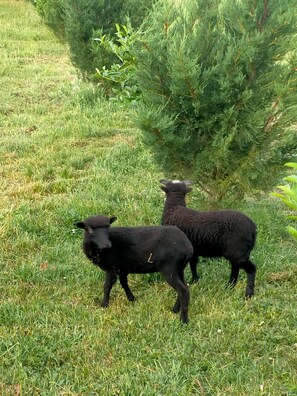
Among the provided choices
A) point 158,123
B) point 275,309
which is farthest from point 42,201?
point 275,309

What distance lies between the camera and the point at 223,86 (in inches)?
225

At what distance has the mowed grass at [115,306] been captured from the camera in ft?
12.1

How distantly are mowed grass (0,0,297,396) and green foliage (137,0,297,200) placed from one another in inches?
22.9

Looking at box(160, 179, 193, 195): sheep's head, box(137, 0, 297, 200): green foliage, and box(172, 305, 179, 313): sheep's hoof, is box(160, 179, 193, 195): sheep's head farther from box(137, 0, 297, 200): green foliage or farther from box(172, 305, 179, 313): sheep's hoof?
box(172, 305, 179, 313): sheep's hoof

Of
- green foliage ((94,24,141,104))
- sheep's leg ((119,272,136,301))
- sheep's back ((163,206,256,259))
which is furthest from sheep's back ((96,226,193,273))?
green foliage ((94,24,141,104))

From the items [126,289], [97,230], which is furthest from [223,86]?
[126,289]

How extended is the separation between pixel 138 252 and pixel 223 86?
2.20 m

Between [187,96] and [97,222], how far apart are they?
2012mm

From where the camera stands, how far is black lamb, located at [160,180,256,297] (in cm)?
489

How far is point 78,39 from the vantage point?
39.9 feet

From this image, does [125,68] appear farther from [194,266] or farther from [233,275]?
[233,275]

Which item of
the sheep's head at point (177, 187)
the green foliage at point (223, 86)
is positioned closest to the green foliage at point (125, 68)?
the green foliage at point (223, 86)

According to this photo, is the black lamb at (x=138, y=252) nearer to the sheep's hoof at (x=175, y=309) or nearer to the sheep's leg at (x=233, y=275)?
the sheep's hoof at (x=175, y=309)

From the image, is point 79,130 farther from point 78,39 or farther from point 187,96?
point 187,96
